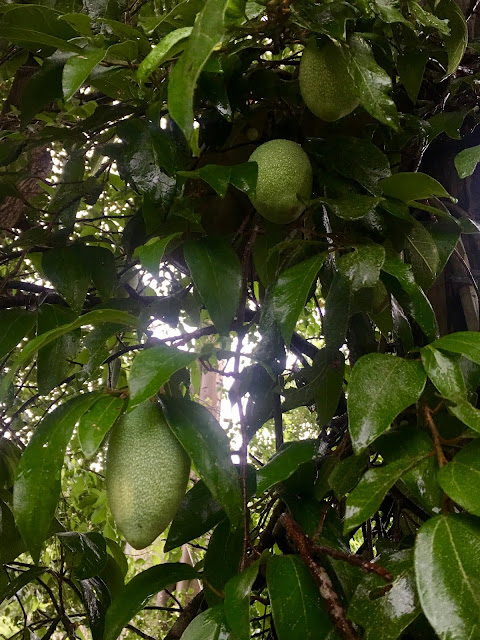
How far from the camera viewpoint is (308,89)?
58cm

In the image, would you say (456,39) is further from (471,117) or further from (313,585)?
(313,585)

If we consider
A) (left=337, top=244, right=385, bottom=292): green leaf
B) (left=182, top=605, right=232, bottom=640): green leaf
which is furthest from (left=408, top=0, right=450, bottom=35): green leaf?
(left=182, top=605, right=232, bottom=640): green leaf

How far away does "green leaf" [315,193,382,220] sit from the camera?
53 centimetres

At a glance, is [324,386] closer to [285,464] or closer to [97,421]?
[285,464]

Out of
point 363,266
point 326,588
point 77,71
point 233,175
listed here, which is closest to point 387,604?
point 326,588

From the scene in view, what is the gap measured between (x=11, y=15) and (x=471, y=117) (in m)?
0.58

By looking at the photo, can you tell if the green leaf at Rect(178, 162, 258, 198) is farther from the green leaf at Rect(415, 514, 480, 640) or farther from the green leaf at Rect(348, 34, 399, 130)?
the green leaf at Rect(415, 514, 480, 640)

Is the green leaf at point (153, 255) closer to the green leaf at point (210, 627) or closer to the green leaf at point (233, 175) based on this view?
the green leaf at point (233, 175)

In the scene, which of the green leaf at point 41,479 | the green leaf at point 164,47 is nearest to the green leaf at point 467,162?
the green leaf at point 164,47

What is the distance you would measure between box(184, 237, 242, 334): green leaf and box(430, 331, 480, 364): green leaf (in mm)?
188

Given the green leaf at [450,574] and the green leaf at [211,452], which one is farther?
the green leaf at [211,452]

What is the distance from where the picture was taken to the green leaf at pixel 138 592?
0.51m

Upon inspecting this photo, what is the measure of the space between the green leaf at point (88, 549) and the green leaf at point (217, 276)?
0.36 metres

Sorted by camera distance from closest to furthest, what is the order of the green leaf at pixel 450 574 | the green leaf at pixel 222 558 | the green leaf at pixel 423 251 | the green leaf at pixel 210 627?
1. the green leaf at pixel 450 574
2. the green leaf at pixel 210 627
3. the green leaf at pixel 222 558
4. the green leaf at pixel 423 251
